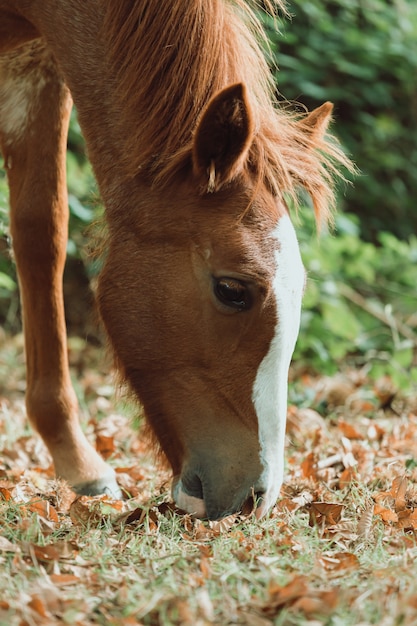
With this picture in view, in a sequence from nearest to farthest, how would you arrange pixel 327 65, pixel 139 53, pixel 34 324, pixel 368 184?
pixel 139 53 → pixel 34 324 → pixel 327 65 → pixel 368 184

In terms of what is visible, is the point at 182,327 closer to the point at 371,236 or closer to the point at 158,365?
the point at 158,365

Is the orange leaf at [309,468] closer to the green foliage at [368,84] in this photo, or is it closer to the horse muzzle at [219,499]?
the horse muzzle at [219,499]

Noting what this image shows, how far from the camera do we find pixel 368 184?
25.3 feet

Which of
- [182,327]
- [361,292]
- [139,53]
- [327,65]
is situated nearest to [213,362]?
[182,327]

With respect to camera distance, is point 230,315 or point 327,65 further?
point 327,65

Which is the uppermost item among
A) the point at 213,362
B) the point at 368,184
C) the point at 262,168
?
the point at 262,168

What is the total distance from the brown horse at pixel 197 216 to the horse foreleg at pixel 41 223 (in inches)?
15.4

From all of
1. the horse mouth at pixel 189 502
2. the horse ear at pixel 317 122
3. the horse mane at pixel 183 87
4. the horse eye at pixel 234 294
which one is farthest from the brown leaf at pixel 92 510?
the horse ear at pixel 317 122

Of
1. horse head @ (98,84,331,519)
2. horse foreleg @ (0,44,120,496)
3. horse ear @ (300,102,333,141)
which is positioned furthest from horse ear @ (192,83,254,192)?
horse foreleg @ (0,44,120,496)

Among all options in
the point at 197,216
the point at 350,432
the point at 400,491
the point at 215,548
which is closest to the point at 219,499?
the point at 215,548

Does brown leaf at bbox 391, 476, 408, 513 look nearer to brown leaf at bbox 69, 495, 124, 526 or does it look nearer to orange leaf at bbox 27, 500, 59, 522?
brown leaf at bbox 69, 495, 124, 526

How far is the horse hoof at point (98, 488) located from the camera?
319 centimetres

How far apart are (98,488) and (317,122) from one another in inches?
63.0

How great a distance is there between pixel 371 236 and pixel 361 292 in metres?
1.51
